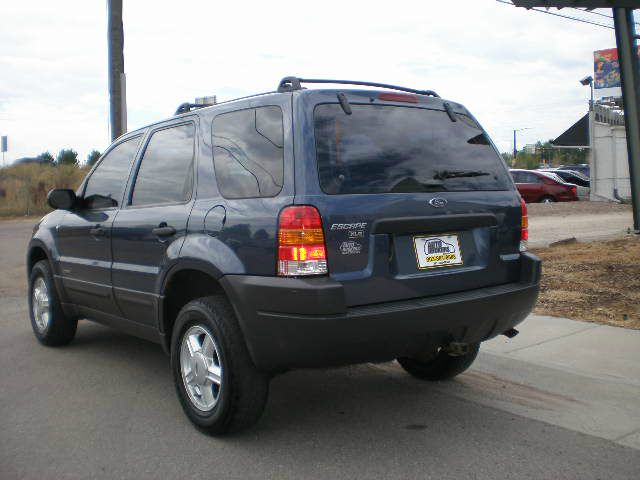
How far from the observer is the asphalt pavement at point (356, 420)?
3.73 metres

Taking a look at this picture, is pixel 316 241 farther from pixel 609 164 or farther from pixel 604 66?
pixel 604 66

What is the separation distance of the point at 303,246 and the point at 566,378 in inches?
106

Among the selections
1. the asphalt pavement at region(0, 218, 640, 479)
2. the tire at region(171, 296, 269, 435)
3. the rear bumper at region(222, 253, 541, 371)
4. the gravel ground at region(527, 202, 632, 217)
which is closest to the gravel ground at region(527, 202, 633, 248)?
the gravel ground at region(527, 202, 632, 217)

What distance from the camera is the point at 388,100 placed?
4.20 meters

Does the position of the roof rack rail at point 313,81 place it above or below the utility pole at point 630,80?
below

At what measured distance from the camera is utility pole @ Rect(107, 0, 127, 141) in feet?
38.5

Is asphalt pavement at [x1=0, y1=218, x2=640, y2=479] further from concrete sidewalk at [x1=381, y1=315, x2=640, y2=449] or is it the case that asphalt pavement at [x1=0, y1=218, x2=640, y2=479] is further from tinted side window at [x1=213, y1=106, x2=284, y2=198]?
tinted side window at [x1=213, y1=106, x2=284, y2=198]

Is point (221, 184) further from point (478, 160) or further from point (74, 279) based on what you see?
point (74, 279)

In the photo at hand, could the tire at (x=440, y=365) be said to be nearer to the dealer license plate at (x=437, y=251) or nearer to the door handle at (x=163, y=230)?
the dealer license plate at (x=437, y=251)

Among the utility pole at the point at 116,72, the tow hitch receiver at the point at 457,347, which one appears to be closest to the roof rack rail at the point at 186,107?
the tow hitch receiver at the point at 457,347

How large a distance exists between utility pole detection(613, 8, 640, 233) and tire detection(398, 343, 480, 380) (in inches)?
333

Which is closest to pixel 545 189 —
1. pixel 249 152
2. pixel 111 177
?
pixel 111 177

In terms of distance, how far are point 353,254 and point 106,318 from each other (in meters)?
2.61

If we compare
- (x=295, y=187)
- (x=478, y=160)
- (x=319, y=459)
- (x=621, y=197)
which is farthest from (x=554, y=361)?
(x=621, y=197)
